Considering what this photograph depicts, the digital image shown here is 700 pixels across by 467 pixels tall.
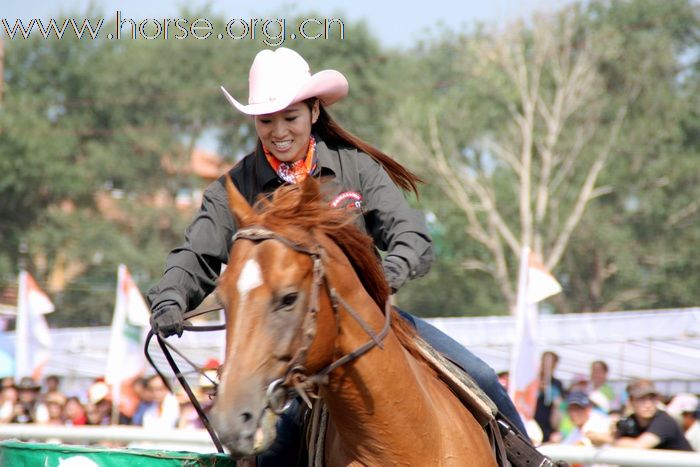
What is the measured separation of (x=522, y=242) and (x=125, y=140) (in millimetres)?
18854

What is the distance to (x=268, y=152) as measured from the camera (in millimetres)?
4164

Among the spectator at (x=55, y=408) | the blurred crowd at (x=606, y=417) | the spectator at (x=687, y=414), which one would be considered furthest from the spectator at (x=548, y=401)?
the spectator at (x=55, y=408)

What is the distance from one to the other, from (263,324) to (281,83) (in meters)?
1.37

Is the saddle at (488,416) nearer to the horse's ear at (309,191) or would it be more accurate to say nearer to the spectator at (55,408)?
the horse's ear at (309,191)

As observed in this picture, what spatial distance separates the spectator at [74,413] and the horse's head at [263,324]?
966 cm

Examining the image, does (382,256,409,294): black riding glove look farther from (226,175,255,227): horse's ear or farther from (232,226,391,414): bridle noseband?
(226,175,255,227): horse's ear

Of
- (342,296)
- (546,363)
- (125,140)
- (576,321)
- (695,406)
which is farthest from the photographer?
(125,140)

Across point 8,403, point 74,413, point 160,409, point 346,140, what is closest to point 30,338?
point 8,403

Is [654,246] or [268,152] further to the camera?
[654,246]

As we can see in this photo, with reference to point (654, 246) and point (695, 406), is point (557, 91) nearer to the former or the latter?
point (654, 246)

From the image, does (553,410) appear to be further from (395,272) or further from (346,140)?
(395,272)

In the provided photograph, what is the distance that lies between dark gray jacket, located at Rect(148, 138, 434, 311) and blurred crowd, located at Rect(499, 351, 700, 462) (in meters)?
4.39

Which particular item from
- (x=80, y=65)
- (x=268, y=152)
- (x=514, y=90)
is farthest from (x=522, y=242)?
(x=268, y=152)

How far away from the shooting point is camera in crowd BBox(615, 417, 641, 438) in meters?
8.04
